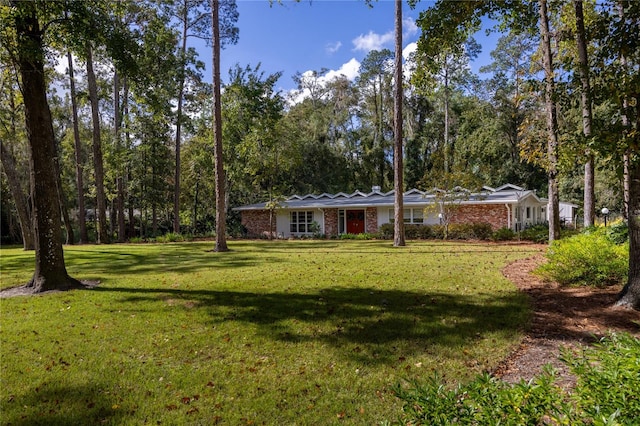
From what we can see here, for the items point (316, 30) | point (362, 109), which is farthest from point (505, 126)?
point (316, 30)

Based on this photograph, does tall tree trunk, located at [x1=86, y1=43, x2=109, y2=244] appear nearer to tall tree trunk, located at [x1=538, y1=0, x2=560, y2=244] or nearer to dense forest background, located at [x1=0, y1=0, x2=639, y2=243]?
dense forest background, located at [x1=0, y1=0, x2=639, y2=243]

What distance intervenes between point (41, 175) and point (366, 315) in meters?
6.84

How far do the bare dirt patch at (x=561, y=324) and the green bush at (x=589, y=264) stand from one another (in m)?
0.30

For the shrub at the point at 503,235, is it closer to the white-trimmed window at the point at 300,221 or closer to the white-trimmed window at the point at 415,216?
the white-trimmed window at the point at 415,216

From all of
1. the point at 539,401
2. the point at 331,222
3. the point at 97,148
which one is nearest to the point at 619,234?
the point at 539,401

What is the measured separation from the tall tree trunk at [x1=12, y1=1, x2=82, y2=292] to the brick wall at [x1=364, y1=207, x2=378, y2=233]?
18626 millimetres

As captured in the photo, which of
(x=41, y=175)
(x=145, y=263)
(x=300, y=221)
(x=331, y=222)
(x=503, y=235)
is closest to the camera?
(x=41, y=175)

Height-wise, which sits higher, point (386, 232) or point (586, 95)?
point (586, 95)

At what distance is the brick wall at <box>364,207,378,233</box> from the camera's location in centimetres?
2419

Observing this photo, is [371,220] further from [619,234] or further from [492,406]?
[492,406]

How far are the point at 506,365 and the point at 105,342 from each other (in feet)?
16.1

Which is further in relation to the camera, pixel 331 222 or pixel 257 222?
pixel 257 222

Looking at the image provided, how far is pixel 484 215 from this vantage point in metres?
20.6

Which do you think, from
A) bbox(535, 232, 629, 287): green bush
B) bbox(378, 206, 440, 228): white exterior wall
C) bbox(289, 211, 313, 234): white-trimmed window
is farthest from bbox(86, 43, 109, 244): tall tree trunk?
bbox(535, 232, 629, 287): green bush
